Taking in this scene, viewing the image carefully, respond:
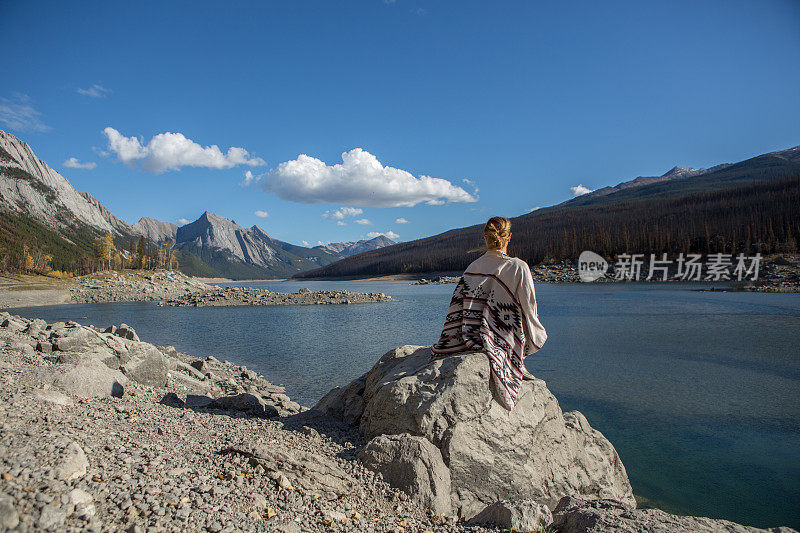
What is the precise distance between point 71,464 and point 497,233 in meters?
5.56

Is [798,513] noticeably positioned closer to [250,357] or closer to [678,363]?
[678,363]

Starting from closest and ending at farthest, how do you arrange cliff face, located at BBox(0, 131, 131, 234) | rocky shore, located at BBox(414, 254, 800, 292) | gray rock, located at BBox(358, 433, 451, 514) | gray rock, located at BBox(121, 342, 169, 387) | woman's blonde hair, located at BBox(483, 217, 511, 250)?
gray rock, located at BBox(358, 433, 451, 514), woman's blonde hair, located at BBox(483, 217, 511, 250), gray rock, located at BBox(121, 342, 169, 387), rocky shore, located at BBox(414, 254, 800, 292), cliff face, located at BBox(0, 131, 131, 234)

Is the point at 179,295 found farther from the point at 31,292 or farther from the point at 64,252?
the point at 64,252

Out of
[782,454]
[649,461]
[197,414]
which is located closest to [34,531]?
[197,414]

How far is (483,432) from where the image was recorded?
547 centimetres

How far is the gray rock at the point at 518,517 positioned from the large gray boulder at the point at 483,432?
0.63 metres

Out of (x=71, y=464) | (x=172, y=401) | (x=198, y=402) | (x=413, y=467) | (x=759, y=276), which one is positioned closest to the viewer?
(x=71, y=464)

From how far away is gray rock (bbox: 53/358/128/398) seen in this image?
6876mm

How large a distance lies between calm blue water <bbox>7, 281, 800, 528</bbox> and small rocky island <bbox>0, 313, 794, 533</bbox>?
2867 mm

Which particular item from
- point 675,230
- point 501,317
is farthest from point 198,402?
point 675,230

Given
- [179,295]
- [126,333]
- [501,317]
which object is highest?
[501,317]

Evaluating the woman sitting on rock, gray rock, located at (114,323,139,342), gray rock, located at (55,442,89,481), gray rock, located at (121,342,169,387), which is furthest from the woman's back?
gray rock, located at (114,323,139,342)

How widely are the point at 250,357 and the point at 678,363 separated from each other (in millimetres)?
19581

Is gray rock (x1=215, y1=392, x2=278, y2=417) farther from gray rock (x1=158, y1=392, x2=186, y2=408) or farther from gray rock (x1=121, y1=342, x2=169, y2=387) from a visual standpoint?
gray rock (x1=121, y1=342, x2=169, y2=387)
